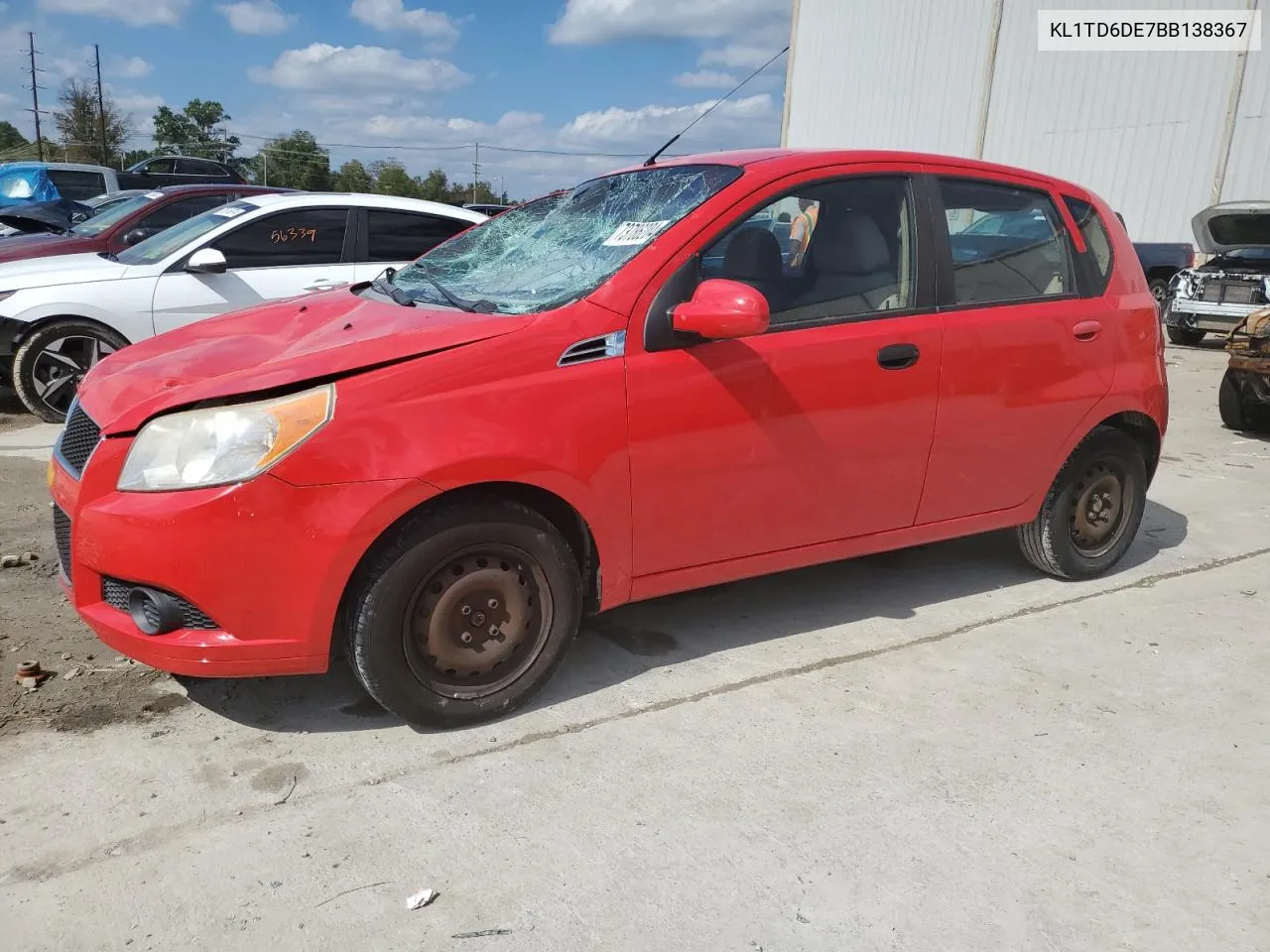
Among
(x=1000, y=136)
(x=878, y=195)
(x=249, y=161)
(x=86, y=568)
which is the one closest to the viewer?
(x=86, y=568)

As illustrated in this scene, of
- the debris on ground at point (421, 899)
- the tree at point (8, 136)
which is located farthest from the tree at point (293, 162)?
the debris on ground at point (421, 899)

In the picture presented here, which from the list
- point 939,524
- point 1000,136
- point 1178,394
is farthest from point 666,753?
point 1000,136

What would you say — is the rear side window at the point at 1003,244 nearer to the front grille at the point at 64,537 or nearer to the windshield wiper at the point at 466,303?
the windshield wiper at the point at 466,303

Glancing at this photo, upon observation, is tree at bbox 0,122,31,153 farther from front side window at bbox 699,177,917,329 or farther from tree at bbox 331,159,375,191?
front side window at bbox 699,177,917,329

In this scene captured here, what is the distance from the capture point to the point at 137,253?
23.7 feet

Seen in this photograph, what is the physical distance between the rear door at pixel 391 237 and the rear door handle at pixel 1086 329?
4.66 metres

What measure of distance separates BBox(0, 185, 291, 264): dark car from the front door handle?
6.40 meters

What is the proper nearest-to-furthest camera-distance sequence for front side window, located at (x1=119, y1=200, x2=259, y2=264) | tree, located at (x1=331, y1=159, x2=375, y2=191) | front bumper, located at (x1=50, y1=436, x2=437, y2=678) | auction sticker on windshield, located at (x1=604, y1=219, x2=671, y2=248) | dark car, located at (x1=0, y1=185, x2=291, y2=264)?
1. front bumper, located at (x1=50, y1=436, x2=437, y2=678)
2. auction sticker on windshield, located at (x1=604, y1=219, x2=671, y2=248)
3. front side window, located at (x1=119, y1=200, x2=259, y2=264)
4. dark car, located at (x1=0, y1=185, x2=291, y2=264)
5. tree, located at (x1=331, y1=159, x2=375, y2=191)

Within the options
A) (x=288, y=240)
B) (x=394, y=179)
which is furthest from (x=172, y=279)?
(x=394, y=179)

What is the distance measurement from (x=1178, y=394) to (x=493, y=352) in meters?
9.23

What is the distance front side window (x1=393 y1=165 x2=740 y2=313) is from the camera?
3.24 meters

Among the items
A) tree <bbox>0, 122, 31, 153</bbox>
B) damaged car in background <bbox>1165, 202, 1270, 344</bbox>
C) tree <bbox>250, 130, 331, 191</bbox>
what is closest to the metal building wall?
damaged car in background <bbox>1165, 202, 1270, 344</bbox>

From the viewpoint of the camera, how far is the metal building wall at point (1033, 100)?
1939cm

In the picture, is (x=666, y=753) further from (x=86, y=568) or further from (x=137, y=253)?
(x=137, y=253)
